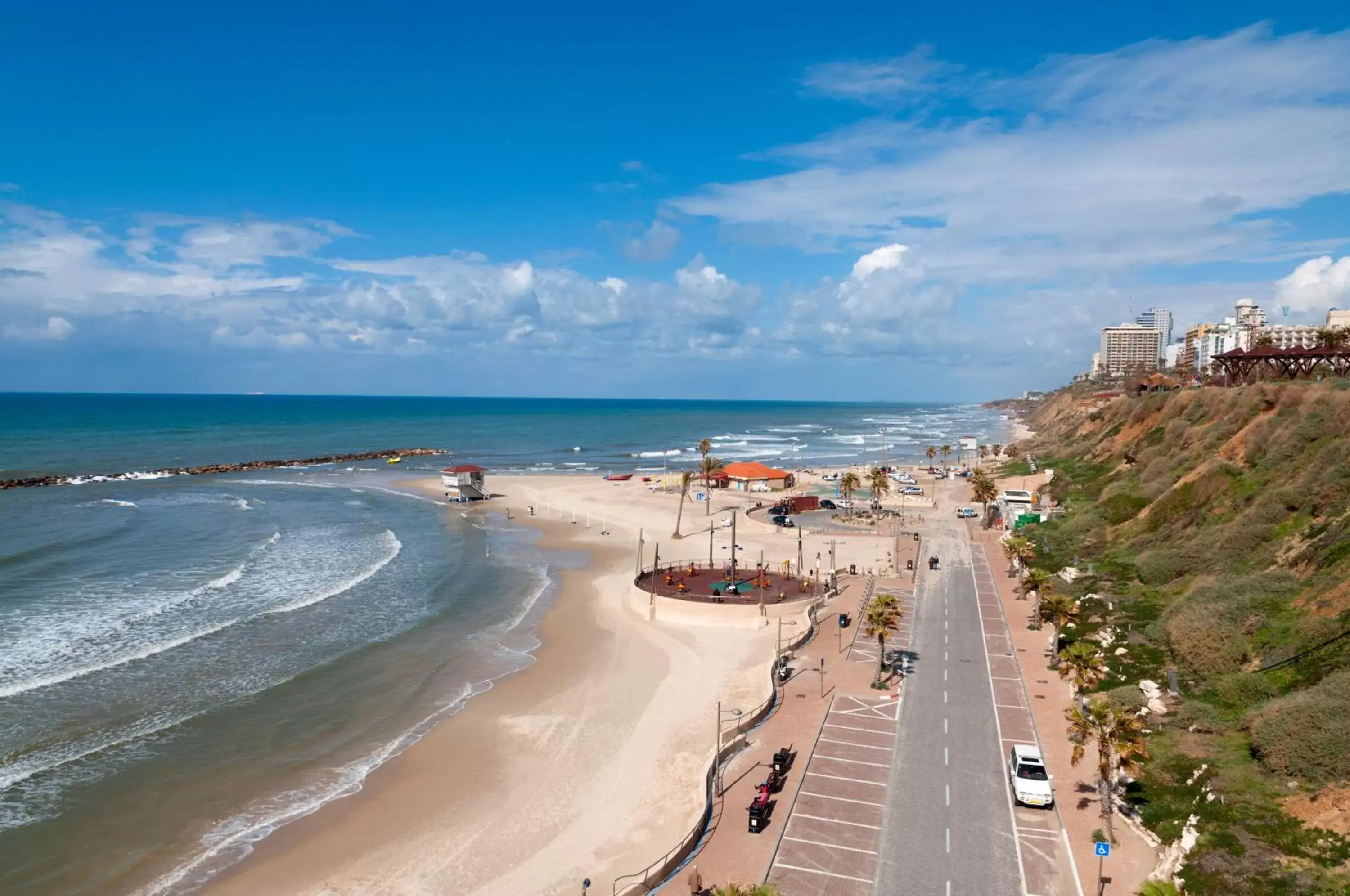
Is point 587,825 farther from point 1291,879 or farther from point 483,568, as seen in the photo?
point 483,568

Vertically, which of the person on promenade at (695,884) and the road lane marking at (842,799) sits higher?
the person on promenade at (695,884)

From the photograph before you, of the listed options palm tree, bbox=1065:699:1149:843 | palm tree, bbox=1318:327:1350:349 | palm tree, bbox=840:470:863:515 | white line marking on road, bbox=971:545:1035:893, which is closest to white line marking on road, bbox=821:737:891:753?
white line marking on road, bbox=971:545:1035:893

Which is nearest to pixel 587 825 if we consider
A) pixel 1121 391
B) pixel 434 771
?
pixel 434 771

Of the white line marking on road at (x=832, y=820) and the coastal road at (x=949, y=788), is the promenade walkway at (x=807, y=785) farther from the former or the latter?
the coastal road at (x=949, y=788)

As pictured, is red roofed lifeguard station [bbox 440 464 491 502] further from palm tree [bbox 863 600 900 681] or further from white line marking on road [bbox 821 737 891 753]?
white line marking on road [bbox 821 737 891 753]

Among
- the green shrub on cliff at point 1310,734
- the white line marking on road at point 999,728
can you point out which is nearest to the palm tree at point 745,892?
the white line marking on road at point 999,728
